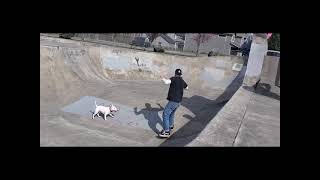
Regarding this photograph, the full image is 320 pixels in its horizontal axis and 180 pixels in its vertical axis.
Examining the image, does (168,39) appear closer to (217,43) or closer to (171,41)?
(171,41)

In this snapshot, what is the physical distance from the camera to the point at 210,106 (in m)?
13.8

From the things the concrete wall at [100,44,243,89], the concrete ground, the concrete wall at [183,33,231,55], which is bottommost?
the concrete ground

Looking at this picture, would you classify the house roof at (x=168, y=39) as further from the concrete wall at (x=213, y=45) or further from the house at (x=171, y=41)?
the concrete wall at (x=213, y=45)

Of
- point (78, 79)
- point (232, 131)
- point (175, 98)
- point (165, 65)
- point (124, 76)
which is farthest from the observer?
point (165, 65)

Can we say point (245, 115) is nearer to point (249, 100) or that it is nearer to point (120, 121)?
point (249, 100)

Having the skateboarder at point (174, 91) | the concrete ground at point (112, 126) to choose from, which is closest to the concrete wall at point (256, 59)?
the concrete ground at point (112, 126)

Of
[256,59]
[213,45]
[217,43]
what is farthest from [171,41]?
[256,59]

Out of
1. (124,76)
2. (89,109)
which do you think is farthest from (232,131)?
(124,76)

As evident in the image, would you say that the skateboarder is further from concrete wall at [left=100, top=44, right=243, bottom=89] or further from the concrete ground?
concrete wall at [left=100, top=44, right=243, bottom=89]

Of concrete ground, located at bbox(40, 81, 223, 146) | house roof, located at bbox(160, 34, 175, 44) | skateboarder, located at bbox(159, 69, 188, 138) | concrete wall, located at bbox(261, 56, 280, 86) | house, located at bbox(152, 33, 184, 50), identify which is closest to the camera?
concrete ground, located at bbox(40, 81, 223, 146)

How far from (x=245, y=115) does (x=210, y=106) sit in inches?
230

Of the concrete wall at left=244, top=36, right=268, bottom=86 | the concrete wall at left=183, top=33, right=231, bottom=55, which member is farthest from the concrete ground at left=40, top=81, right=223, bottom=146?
the concrete wall at left=183, top=33, right=231, bottom=55

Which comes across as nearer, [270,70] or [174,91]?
[174,91]

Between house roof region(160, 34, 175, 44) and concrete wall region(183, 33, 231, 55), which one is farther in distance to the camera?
house roof region(160, 34, 175, 44)
